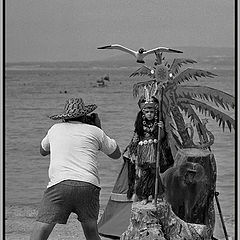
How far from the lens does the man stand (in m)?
4.54

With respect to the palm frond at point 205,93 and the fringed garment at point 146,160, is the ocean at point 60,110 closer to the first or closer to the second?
the palm frond at point 205,93

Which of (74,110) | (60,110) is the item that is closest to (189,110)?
(74,110)

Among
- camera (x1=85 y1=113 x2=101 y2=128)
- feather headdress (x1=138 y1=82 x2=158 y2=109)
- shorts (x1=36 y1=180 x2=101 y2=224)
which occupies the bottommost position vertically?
shorts (x1=36 y1=180 x2=101 y2=224)

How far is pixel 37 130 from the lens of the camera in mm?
10086

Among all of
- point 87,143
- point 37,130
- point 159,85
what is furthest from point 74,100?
point 37,130

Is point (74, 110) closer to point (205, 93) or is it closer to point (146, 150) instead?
point (146, 150)

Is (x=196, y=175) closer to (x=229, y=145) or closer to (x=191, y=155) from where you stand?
(x=191, y=155)

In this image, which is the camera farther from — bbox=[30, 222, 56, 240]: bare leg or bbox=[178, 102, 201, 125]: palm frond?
bbox=[178, 102, 201, 125]: palm frond

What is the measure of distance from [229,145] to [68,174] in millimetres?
5108

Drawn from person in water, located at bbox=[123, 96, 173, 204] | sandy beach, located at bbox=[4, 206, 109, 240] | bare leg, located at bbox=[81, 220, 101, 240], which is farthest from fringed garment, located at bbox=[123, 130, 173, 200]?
sandy beach, located at bbox=[4, 206, 109, 240]

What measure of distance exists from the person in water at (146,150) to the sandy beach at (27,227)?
95 centimetres

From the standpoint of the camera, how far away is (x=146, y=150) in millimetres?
5324

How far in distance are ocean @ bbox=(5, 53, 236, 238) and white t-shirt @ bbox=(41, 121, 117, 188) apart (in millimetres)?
3477

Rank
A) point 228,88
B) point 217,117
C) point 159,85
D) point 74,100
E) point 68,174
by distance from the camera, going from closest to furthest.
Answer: point 68,174, point 74,100, point 159,85, point 217,117, point 228,88
